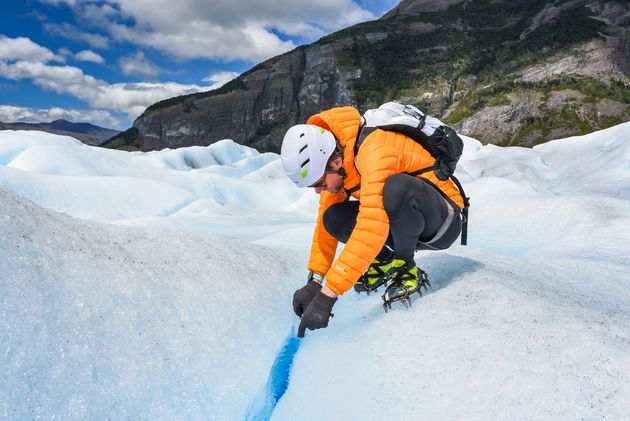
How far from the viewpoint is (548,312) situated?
225 cm

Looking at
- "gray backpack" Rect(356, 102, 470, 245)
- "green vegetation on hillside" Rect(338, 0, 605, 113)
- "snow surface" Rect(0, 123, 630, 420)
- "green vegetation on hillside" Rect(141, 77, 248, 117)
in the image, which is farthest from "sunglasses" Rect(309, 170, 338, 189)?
"green vegetation on hillside" Rect(141, 77, 248, 117)

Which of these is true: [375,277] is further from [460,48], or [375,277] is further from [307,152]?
[460,48]

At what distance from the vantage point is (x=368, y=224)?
2.56m

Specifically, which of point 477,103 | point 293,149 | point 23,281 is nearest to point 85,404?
point 23,281

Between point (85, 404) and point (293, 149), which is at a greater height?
point (293, 149)

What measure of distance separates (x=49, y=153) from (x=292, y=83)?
396ft

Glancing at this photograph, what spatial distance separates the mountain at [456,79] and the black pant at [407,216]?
81.8 meters

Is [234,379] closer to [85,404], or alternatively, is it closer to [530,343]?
[85,404]

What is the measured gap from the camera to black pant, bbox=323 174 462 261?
8.68 feet

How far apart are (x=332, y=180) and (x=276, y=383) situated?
4.51 feet

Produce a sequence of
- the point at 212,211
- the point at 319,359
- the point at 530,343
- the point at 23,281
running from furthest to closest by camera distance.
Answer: the point at 212,211
the point at 319,359
the point at 530,343
the point at 23,281

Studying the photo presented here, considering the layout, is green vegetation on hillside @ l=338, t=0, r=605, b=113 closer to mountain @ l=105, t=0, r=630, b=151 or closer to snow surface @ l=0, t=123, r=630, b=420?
mountain @ l=105, t=0, r=630, b=151

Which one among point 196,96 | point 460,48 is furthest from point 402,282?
point 196,96

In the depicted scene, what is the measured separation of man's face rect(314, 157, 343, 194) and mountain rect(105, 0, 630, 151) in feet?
270
